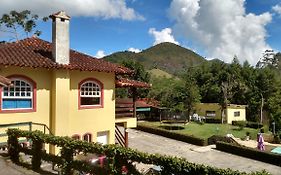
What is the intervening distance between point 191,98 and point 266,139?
16596mm

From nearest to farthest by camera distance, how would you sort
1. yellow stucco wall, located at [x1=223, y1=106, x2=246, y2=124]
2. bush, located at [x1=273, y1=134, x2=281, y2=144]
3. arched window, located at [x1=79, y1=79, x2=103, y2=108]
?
arched window, located at [x1=79, y1=79, x2=103, y2=108] < bush, located at [x1=273, y1=134, x2=281, y2=144] < yellow stucco wall, located at [x1=223, y1=106, x2=246, y2=124]

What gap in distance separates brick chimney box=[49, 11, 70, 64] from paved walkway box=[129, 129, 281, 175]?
1377cm

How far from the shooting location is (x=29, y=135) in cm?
1452

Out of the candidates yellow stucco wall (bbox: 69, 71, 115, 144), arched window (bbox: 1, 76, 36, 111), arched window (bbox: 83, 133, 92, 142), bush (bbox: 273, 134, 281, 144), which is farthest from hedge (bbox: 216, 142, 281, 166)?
arched window (bbox: 1, 76, 36, 111)

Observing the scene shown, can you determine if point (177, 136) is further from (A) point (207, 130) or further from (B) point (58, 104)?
(B) point (58, 104)

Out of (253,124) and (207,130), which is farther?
(253,124)

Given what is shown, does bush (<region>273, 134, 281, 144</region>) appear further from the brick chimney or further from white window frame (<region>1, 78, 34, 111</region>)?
white window frame (<region>1, 78, 34, 111</region>)

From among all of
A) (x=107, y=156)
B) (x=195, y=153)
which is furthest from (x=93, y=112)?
(x=195, y=153)

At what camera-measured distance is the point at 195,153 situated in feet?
101

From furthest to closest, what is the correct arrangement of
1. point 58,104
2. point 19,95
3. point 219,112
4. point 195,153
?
point 219,112
point 195,153
point 58,104
point 19,95

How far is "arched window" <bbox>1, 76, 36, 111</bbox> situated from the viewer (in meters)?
18.2

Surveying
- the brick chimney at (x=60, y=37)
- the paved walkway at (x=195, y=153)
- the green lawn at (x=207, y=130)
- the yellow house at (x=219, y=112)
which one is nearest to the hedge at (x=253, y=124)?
the yellow house at (x=219, y=112)

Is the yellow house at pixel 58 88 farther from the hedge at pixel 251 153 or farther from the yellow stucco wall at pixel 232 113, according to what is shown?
the yellow stucco wall at pixel 232 113

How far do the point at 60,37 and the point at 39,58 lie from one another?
1.78 meters
